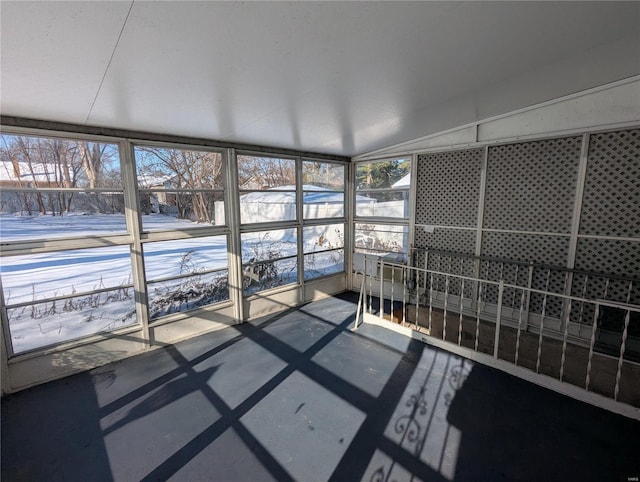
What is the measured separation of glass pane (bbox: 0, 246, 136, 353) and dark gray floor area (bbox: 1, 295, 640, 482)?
0.51 meters

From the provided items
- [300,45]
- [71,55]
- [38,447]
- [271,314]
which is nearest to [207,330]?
[271,314]

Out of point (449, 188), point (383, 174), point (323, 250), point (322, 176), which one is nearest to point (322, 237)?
point (323, 250)

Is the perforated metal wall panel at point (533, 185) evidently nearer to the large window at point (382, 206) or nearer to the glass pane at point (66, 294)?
the large window at point (382, 206)

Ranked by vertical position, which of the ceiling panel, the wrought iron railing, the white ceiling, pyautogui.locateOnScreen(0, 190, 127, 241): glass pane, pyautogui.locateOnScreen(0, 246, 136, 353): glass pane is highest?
the white ceiling

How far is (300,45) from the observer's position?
1.45 meters

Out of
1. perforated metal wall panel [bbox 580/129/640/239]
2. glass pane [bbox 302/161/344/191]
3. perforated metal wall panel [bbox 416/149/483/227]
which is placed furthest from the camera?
glass pane [bbox 302/161/344/191]

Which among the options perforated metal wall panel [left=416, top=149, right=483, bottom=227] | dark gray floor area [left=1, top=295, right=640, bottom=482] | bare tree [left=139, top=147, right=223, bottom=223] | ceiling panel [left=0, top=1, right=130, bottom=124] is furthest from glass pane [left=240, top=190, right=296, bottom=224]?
ceiling panel [left=0, top=1, right=130, bottom=124]

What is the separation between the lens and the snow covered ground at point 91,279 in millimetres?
2752

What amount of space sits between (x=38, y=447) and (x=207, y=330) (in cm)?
191

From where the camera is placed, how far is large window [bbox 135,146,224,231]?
333cm

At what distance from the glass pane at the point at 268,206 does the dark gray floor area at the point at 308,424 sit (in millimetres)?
1983

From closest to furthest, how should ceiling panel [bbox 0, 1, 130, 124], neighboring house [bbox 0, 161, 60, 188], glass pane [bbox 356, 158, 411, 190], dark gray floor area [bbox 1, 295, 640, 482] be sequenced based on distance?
ceiling panel [bbox 0, 1, 130, 124] < dark gray floor area [bbox 1, 295, 640, 482] < neighboring house [bbox 0, 161, 60, 188] < glass pane [bbox 356, 158, 411, 190]

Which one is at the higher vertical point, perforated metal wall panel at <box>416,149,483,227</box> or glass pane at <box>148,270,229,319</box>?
perforated metal wall panel at <box>416,149,483,227</box>

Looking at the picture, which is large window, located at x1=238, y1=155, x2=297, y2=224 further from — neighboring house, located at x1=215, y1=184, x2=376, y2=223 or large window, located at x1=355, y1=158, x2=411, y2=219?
large window, located at x1=355, y1=158, x2=411, y2=219
